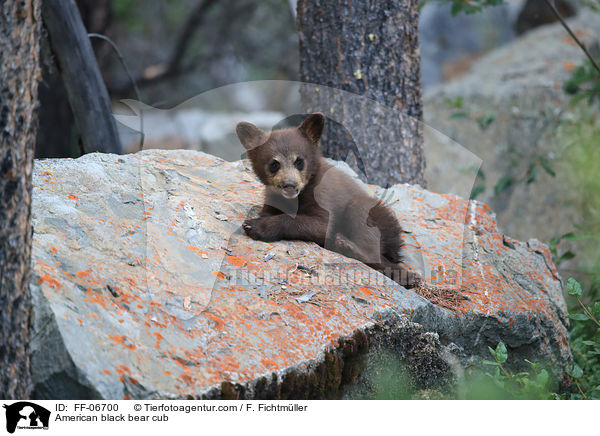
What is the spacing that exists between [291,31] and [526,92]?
686cm

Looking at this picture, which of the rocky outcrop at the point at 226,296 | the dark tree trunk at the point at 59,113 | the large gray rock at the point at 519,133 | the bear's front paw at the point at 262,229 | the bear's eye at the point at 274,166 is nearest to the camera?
the rocky outcrop at the point at 226,296

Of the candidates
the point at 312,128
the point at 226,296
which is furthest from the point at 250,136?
the point at 226,296

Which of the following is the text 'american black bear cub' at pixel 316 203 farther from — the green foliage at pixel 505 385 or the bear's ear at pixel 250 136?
the green foliage at pixel 505 385

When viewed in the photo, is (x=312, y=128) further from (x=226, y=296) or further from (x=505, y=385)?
(x=505, y=385)

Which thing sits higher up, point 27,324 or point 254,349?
point 27,324

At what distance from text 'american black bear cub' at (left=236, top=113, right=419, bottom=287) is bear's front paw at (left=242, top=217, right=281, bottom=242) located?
3 centimetres

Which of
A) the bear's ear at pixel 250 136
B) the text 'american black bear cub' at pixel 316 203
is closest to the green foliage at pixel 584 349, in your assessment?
the text 'american black bear cub' at pixel 316 203

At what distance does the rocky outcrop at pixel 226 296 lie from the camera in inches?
100

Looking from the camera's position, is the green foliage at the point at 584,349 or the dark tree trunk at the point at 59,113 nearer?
the green foliage at the point at 584,349

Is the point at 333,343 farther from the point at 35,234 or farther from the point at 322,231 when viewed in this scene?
the point at 35,234

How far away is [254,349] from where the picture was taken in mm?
2842
